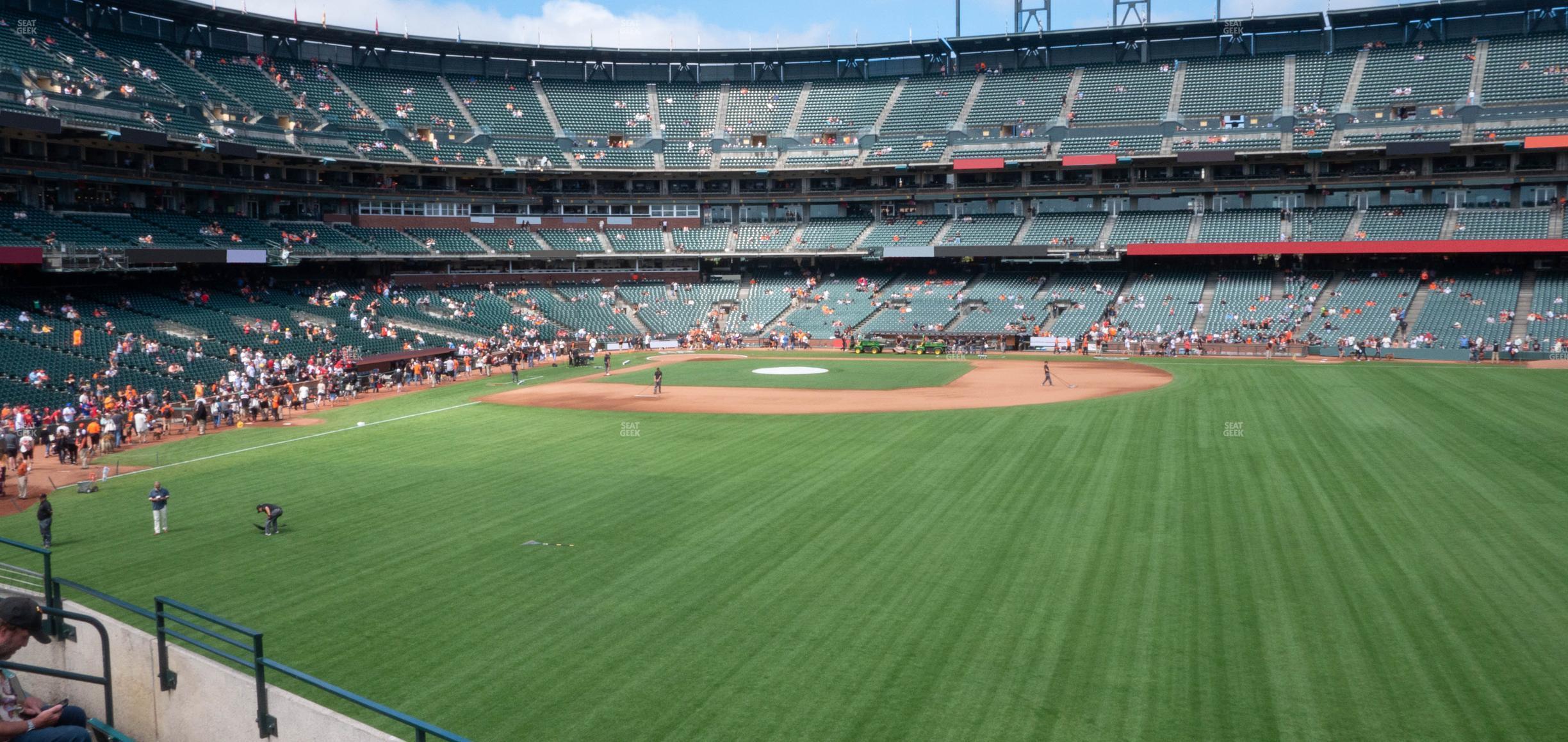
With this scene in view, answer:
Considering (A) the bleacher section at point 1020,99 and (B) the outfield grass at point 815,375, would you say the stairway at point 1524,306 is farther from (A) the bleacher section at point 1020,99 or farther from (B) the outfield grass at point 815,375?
(A) the bleacher section at point 1020,99

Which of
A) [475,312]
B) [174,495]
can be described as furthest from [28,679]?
[475,312]

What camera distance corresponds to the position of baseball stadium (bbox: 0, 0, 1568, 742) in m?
13.1

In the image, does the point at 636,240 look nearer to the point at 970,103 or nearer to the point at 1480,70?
the point at 970,103

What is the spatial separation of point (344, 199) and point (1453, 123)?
259 ft

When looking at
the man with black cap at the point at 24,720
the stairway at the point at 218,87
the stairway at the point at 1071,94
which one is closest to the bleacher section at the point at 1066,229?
the stairway at the point at 1071,94

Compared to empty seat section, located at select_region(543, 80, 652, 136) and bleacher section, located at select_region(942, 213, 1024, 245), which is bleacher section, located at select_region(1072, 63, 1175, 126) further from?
empty seat section, located at select_region(543, 80, 652, 136)

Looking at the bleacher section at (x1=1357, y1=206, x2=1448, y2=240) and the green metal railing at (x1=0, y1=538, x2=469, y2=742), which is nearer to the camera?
the green metal railing at (x1=0, y1=538, x2=469, y2=742)

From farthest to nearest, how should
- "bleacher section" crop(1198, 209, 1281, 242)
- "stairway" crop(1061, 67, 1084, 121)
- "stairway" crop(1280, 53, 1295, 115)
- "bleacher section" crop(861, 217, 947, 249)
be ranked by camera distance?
1. "bleacher section" crop(861, 217, 947, 249)
2. "stairway" crop(1061, 67, 1084, 121)
3. "stairway" crop(1280, 53, 1295, 115)
4. "bleacher section" crop(1198, 209, 1281, 242)

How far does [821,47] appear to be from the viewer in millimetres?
90125

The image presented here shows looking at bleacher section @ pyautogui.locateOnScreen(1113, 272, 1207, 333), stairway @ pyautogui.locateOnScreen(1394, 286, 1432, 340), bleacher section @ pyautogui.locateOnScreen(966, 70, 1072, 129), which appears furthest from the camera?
bleacher section @ pyautogui.locateOnScreen(966, 70, 1072, 129)

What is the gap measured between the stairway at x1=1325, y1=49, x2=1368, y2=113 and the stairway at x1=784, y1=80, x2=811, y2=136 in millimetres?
42568

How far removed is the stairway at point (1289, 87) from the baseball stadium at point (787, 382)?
2.21 feet

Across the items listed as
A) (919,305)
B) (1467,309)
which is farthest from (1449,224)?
(919,305)

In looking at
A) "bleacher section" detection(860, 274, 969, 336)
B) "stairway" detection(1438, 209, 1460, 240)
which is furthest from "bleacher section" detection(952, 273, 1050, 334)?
"stairway" detection(1438, 209, 1460, 240)
